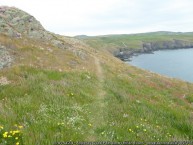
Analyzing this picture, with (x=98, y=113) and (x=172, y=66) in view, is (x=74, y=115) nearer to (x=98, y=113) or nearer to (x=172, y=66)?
(x=98, y=113)

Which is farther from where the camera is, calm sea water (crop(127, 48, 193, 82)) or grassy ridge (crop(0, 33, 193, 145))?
calm sea water (crop(127, 48, 193, 82))

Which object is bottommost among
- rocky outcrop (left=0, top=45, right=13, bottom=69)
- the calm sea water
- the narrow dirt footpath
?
the calm sea water

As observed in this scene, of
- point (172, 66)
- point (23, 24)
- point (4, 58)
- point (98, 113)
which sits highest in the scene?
point (23, 24)

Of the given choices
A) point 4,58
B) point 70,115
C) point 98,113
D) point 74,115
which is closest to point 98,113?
point 98,113

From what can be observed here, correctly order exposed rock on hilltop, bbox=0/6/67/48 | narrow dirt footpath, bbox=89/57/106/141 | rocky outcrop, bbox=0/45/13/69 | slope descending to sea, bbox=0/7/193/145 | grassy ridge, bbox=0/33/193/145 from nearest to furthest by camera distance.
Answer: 1. slope descending to sea, bbox=0/7/193/145
2. grassy ridge, bbox=0/33/193/145
3. narrow dirt footpath, bbox=89/57/106/141
4. rocky outcrop, bbox=0/45/13/69
5. exposed rock on hilltop, bbox=0/6/67/48

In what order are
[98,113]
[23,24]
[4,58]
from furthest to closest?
[23,24] < [4,58] < [98,113]

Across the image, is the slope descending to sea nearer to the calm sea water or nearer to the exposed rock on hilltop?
the exposed rock on hilltop

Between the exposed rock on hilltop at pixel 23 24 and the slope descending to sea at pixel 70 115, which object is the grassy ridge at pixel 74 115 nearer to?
the slope descending to sea at pixel 70 115

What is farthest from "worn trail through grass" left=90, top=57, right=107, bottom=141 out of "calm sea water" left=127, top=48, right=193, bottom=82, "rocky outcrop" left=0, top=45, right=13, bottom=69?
"calm sea water" left=127, top=48, right=193, bottom=82

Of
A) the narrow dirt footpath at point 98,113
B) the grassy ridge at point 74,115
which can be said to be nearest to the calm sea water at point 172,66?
the grassy ridge at point 74,115

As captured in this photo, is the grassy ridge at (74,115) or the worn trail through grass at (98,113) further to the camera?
the worn trail through grass at (98,113)

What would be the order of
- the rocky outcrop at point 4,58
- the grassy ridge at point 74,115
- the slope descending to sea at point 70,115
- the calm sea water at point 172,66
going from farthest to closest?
1. the calm sea water at point 172,66
2. the rocky outcrop at point 4,58
3. the grassy ridge at point 74,115
4. the slope descending to sea at point 70,115

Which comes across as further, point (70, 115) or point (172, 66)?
point (172, 66)

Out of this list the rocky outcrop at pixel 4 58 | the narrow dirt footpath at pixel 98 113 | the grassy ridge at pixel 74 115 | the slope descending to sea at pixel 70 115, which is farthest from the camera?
the rocky outcrop at pixel 4 58
